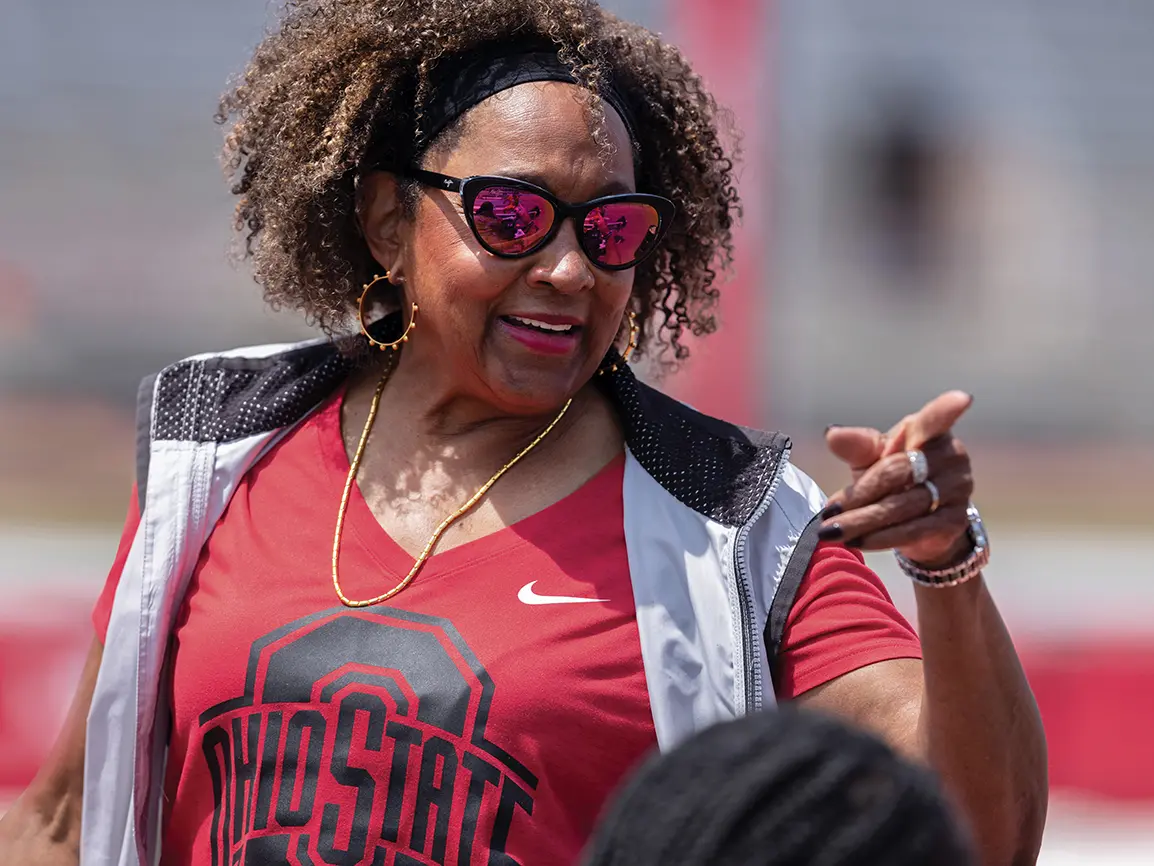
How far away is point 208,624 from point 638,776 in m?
1.21

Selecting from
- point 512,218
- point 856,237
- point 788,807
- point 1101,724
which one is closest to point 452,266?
point 512,218

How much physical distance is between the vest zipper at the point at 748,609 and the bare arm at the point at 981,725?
220 millimetres

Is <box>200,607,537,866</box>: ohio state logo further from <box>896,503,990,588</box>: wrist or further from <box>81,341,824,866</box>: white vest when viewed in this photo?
<box>896,503,990,588</box>: wrist

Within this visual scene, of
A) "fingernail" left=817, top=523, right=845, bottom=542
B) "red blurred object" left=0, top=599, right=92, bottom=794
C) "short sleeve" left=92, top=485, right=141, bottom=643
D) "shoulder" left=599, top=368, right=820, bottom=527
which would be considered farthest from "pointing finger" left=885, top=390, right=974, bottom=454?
A: "red blurred object" left=0, top=599, right=92, bottom=794

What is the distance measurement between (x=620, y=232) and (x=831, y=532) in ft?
2.56

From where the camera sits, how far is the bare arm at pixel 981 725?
157 cm

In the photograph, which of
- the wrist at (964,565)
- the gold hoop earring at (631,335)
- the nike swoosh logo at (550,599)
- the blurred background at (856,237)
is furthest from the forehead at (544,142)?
the blurred background at (856,237)

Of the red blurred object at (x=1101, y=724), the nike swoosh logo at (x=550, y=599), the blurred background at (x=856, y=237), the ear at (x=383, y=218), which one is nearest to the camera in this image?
the nike swoosh logo at (x=550, y=599)

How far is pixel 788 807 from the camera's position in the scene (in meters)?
0.86

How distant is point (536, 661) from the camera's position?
1858 mm

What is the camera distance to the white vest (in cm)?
186

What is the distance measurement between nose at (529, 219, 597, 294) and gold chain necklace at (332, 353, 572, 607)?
24cm

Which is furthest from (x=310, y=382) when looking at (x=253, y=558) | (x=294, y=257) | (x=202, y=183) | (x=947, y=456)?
(x=202, y=183)

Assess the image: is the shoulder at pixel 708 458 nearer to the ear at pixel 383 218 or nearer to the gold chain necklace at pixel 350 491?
the gold chain necklace at pixel 350 491
